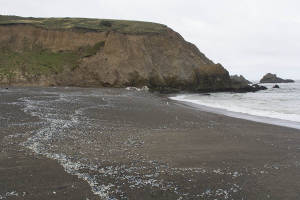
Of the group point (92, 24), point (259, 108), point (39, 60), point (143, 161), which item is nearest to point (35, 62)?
point (39, 60)

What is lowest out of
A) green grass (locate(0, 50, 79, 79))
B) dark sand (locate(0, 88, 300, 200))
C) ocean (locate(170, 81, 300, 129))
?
dark sand (locate(0, 88, 300, 200))

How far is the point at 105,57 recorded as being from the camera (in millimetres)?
55844

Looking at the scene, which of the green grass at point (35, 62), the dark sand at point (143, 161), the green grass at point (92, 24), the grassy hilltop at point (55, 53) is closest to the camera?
the dark sand at point (143, 161)

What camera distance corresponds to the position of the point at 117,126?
1435 centimetres

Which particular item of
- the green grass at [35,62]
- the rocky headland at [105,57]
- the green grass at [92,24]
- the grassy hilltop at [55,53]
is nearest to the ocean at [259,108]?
the rocky headland at [105,57]

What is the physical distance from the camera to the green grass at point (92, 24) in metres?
61.1

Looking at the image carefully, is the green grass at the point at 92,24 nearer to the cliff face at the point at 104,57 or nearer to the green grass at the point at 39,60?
the cliff face at the point at 104,57

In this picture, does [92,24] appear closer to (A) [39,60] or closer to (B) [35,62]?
(A) [39,60]

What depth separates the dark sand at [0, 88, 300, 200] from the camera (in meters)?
6.48

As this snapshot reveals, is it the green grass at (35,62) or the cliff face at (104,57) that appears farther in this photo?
the cliff face at (104,57)

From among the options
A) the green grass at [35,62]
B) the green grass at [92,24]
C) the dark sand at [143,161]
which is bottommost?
the dark sand at [143,161]

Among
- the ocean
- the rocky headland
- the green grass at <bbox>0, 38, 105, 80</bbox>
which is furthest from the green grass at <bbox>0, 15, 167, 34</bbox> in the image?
the ocean

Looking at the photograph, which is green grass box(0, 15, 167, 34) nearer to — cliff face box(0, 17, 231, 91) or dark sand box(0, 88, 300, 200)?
cliff face box(0, 17, 231, 91)

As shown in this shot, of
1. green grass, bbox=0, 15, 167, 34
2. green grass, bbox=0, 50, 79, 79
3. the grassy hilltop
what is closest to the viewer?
green grass, bbox=0, 50, 79, 79
